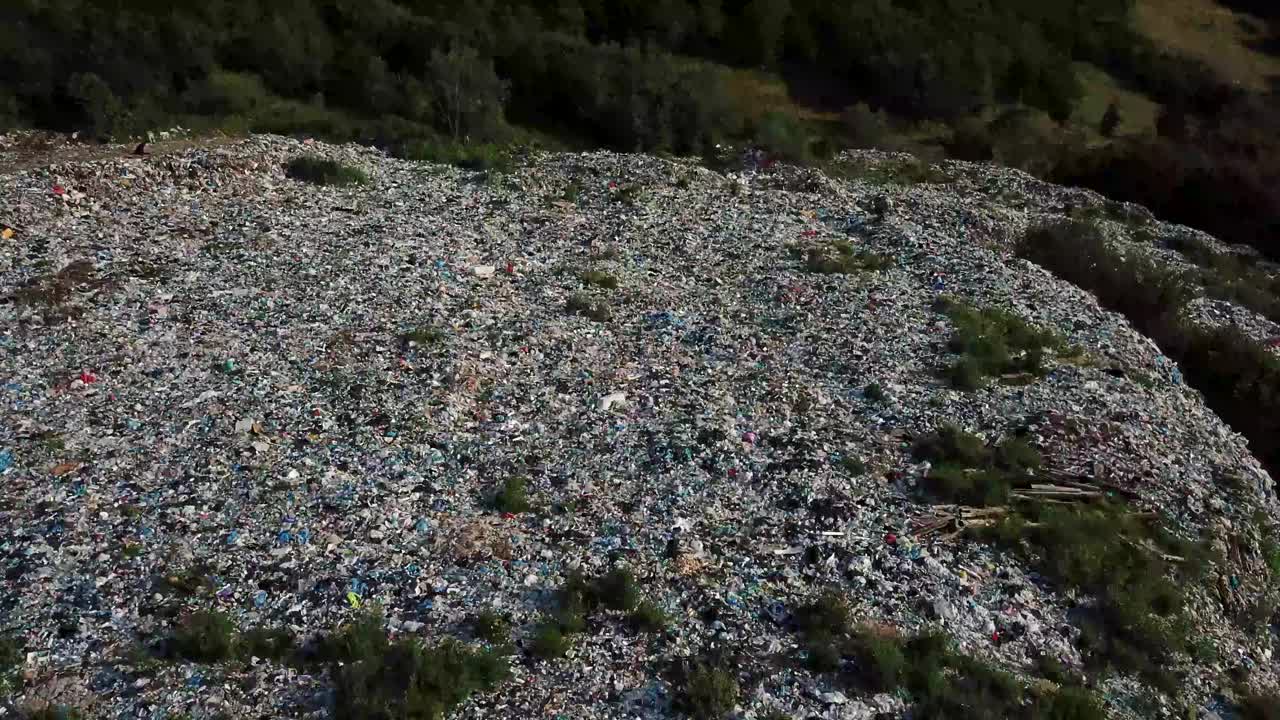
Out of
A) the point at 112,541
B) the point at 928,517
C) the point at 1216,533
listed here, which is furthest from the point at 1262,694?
the point at 112,541

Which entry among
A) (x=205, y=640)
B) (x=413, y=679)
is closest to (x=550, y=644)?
(x=413, y=679)

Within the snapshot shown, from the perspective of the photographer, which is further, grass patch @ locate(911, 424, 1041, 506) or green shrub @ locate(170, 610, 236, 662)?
grass patch @ locate(911, 424, 1041, 506)

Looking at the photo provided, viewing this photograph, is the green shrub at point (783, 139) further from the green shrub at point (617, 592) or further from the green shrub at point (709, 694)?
the green shrub at point (709, 694)

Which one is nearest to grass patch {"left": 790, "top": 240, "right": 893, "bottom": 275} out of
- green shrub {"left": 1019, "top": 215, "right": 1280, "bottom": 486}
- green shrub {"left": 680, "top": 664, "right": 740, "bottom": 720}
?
green shrub {"left": 1019, "top": 215, "right": 1280, "bottom": 486}

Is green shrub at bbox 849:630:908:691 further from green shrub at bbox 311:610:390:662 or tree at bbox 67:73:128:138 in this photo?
tree at bbox 67:73:128:138

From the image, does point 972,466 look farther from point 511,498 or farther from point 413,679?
point 413,679

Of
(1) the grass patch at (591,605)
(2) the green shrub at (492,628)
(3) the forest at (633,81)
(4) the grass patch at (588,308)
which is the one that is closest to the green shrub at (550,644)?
(1) the grass patch at (591,605)

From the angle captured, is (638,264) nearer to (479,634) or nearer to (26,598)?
(479,634)
